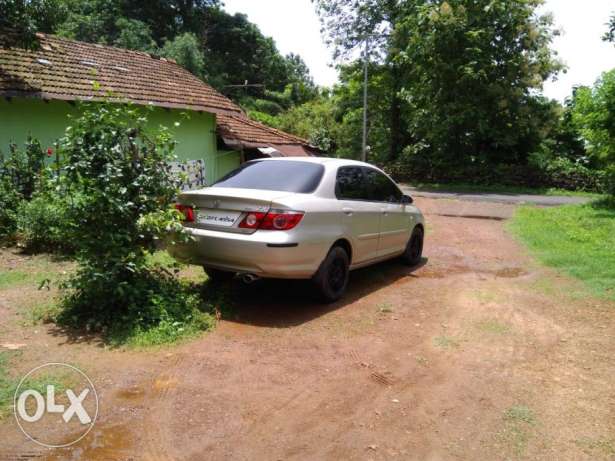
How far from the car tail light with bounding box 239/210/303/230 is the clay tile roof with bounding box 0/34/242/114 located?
170 inches

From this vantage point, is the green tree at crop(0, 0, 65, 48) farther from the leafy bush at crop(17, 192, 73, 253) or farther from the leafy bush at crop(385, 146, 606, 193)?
the leafy bush at crop(385, 146, 606, 193)

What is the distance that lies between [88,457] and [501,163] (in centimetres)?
2709

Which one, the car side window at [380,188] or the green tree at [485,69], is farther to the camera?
the green tree at [485,69]

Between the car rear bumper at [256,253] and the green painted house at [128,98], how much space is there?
294 cm

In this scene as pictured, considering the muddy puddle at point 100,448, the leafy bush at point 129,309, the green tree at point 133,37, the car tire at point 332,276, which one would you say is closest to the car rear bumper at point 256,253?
the car tire at point 332,276

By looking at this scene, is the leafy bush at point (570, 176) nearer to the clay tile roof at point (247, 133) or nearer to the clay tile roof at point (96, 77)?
the clay tile roof at point (247, 133)

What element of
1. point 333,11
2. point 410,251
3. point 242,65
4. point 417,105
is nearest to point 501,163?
point 417,105

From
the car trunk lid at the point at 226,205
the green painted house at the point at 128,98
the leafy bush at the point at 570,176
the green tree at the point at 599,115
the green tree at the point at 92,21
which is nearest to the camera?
the car trunk lid at the point at 226,205

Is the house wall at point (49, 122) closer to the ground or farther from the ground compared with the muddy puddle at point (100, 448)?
farther from the ground

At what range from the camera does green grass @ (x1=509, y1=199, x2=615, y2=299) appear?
7.68m

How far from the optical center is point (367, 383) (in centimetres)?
406

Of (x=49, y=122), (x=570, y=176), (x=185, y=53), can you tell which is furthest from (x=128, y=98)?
(x=185, y=53)

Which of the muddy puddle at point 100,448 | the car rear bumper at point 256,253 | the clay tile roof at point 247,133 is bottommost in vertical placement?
the muddy puddle at point 100,448

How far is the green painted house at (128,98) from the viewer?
9.84 metres
